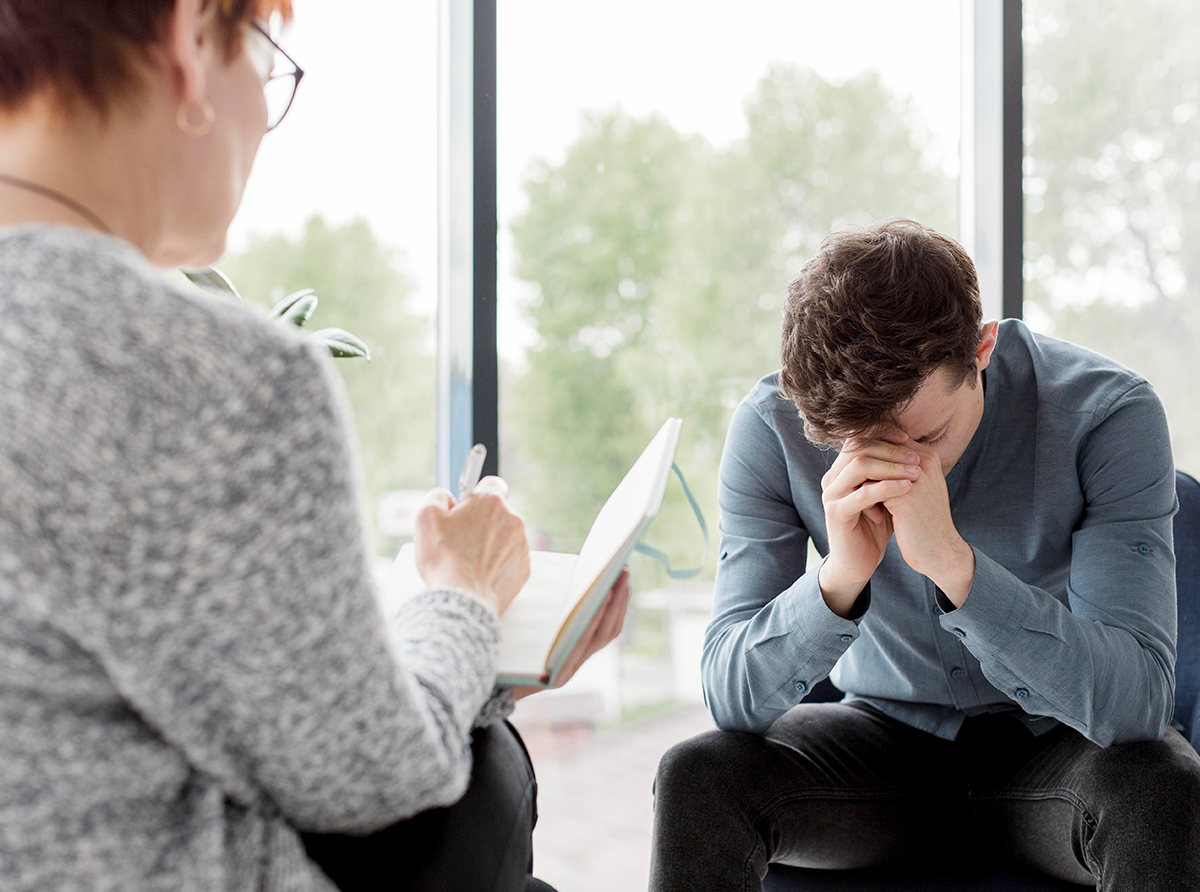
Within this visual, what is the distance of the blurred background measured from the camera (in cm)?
176

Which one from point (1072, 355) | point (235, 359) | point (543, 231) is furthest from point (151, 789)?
point (543, 231)

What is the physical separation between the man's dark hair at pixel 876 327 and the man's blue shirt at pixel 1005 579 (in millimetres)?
198

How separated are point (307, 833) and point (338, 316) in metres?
1.31

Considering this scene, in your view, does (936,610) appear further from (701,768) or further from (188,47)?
(188,47)

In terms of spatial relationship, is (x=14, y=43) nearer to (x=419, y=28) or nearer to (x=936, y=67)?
(x=419, y=28)

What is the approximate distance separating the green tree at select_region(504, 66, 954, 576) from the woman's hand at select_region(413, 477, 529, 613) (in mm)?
1034

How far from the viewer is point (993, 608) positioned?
979 mm

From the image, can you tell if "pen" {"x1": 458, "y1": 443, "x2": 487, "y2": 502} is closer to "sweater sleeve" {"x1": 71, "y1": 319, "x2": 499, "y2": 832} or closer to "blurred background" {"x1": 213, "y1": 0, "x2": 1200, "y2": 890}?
"sweater sleeve" {"x1": 71, "y1": 319, "x2": 499, "y2": 832}

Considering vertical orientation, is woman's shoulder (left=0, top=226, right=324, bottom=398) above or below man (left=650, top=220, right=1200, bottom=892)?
above

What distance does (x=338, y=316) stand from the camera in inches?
69.0

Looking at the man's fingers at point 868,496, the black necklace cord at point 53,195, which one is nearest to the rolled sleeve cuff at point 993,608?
the man's fingers at point 868,496

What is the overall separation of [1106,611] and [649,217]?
1.24 meters

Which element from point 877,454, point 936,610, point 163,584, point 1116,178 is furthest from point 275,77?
point 1116,178

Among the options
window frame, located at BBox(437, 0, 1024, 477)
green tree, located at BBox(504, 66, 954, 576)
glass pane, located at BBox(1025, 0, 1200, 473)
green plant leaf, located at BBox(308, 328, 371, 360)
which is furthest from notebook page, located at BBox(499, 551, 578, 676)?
glass pane, located at BBox(1025, 0, 1200, 473)
